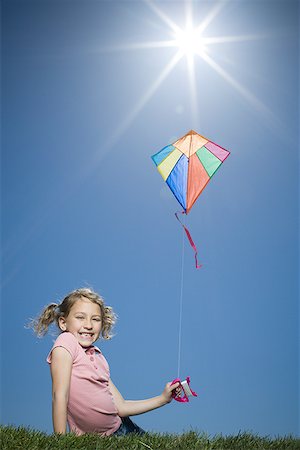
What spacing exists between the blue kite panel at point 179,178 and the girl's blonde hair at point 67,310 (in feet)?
8.33

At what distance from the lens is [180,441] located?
3.45 metres

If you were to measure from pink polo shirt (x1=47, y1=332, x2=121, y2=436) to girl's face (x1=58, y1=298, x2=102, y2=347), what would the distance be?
12 centimetres

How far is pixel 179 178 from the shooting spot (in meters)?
6.93

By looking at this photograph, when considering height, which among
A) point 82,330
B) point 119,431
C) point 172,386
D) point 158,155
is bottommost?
point 119,431

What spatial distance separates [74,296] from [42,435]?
3.90 ft

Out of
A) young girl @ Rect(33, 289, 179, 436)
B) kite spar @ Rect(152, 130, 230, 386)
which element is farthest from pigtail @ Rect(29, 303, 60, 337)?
kite spar @ Rect(152, 130, 230, 386)

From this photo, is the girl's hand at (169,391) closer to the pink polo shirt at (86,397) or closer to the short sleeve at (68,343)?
the pink polo shirt at (86,397)

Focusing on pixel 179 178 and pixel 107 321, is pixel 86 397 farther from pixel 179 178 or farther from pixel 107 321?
pixel 179 178

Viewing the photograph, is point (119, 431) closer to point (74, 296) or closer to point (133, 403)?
point (133, 403)

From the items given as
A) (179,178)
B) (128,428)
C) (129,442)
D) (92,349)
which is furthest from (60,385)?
(179,178)

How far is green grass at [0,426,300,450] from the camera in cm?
318

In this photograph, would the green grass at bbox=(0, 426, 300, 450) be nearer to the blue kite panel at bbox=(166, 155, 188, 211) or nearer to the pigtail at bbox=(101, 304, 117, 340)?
the pigtail at bbox=(101, 304, 117, 340)

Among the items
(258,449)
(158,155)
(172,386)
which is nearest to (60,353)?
(172,386)

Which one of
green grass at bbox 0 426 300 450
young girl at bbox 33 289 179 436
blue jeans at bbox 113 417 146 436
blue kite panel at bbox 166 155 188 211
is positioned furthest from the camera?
blue kite panel at bbox 166 155 188 211
